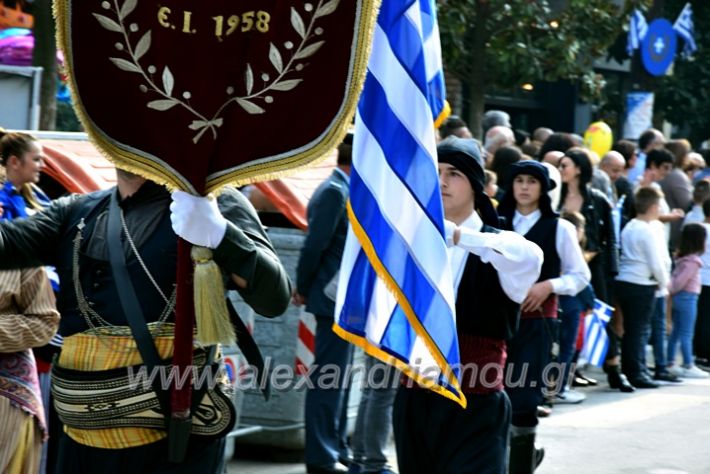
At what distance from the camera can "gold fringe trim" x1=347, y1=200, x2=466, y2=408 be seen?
5.36 m

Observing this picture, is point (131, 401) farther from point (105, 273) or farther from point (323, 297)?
point (323, 297)

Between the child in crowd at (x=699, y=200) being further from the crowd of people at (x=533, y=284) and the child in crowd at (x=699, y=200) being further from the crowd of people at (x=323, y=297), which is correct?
the crowd of people at (x=323, y=297)

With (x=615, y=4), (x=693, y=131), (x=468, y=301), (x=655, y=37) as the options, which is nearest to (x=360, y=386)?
(x=468, y=301)

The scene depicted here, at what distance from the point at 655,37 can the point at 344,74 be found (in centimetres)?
1731

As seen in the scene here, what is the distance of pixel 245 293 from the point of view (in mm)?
4289

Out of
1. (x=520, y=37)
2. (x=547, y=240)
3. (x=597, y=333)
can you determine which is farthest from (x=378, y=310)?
(x=520, y=37)

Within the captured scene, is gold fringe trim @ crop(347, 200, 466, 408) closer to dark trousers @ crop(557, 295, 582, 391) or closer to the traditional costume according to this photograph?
the traditional costume

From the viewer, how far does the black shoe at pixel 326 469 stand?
26.8ft

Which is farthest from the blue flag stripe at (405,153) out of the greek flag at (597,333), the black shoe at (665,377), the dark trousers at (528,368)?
the black shoe at (665,377)

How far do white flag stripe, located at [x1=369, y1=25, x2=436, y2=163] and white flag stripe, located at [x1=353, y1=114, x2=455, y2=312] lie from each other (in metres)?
0.17

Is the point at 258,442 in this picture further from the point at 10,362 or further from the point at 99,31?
the point at 99,31

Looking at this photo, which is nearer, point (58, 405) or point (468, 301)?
point (58, 405)

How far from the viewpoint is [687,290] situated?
512 inches

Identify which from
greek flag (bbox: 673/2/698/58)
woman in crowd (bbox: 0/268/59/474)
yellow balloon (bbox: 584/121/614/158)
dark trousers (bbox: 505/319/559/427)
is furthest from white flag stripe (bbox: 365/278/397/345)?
greek flag (bbox: 673/2/698/58)
